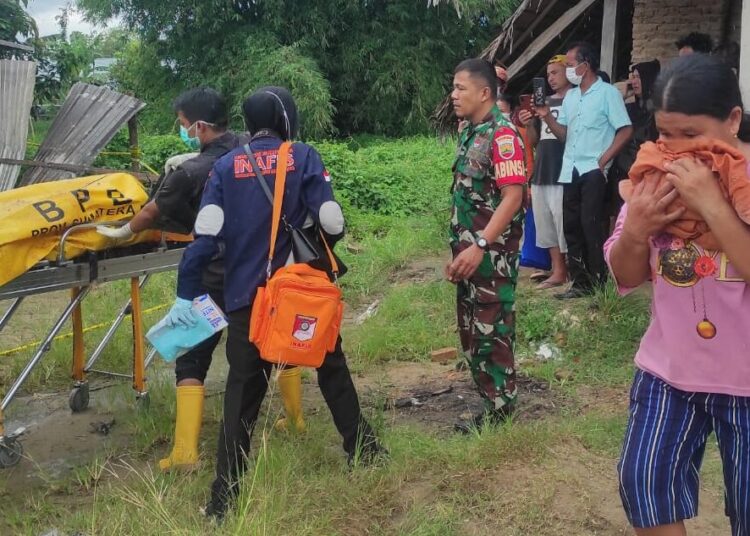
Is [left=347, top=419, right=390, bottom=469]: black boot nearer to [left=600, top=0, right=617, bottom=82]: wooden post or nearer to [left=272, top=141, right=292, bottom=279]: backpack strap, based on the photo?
[left=272, top=141, right=292, bottom=279]: backpack strap

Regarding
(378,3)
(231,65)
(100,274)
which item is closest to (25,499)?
(100,274)

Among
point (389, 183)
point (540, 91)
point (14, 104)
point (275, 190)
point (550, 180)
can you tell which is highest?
point (14, 104)

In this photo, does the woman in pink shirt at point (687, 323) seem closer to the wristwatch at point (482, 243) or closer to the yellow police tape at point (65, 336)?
the wristwatch at point (482, 243)

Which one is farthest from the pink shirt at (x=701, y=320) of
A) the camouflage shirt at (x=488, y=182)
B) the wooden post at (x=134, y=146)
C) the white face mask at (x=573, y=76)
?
the white face mask at (x=573, y=76)

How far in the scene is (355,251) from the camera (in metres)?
8.95

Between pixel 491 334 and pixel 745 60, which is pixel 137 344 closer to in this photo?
pixel 491 334

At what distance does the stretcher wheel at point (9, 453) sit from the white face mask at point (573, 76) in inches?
173

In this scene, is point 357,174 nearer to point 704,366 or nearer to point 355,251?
point 355,251

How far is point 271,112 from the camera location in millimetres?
3111

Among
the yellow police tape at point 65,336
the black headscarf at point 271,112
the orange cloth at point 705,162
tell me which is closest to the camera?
the orange cloth at point 705,162

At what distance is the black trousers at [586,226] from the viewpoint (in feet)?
18.8

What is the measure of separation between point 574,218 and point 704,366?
4174 mm

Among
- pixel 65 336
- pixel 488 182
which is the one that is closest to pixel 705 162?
pixel 488 182

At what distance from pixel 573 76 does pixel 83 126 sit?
11.3ft
